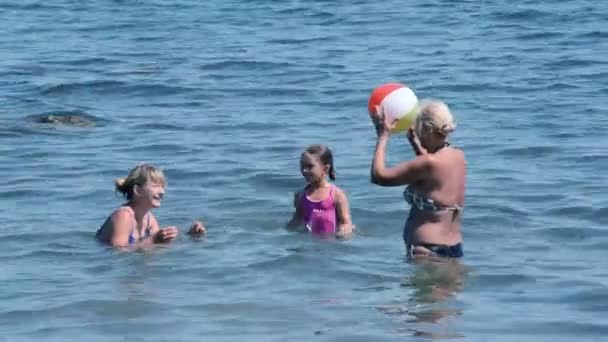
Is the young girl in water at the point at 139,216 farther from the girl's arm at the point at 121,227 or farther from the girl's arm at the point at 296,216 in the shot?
the girl's arm at the point at 296,216

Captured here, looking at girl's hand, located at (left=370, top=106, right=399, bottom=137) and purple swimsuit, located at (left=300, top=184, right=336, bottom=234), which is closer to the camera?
girl's hand, located at (left=370, top=106, right=399, bottom=137)

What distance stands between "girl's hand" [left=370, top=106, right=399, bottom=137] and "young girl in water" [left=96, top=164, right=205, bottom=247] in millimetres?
1963

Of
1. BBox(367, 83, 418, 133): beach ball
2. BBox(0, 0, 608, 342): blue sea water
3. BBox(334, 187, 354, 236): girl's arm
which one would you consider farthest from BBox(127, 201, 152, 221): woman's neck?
Answer: BBox(367, 83, 418, 133): beach ball

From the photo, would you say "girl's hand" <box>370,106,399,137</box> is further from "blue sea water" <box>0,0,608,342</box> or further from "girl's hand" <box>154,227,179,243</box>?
"girl's hand" <box>154,227,179,243</box>

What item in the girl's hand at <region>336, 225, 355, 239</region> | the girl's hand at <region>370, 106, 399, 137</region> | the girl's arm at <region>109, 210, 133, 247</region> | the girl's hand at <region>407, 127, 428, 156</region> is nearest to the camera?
the girl's hand at <region>370, 106, 399, 137</region>

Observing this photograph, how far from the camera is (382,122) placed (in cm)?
826

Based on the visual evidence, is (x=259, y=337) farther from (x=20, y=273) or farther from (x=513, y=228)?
(x=513, y=228)

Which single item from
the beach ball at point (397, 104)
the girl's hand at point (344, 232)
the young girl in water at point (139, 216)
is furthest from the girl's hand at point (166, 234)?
A: the beach ball at point (397, 104)

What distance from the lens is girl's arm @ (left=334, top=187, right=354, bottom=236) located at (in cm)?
1032

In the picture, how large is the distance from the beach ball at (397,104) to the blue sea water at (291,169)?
97 cm

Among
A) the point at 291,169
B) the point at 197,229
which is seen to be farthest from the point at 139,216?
the point at 291,169

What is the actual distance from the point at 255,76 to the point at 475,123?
4494 millimetres

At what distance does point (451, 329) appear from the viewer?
298 inches

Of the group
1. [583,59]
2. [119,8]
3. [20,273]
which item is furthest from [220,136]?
[119,8]
